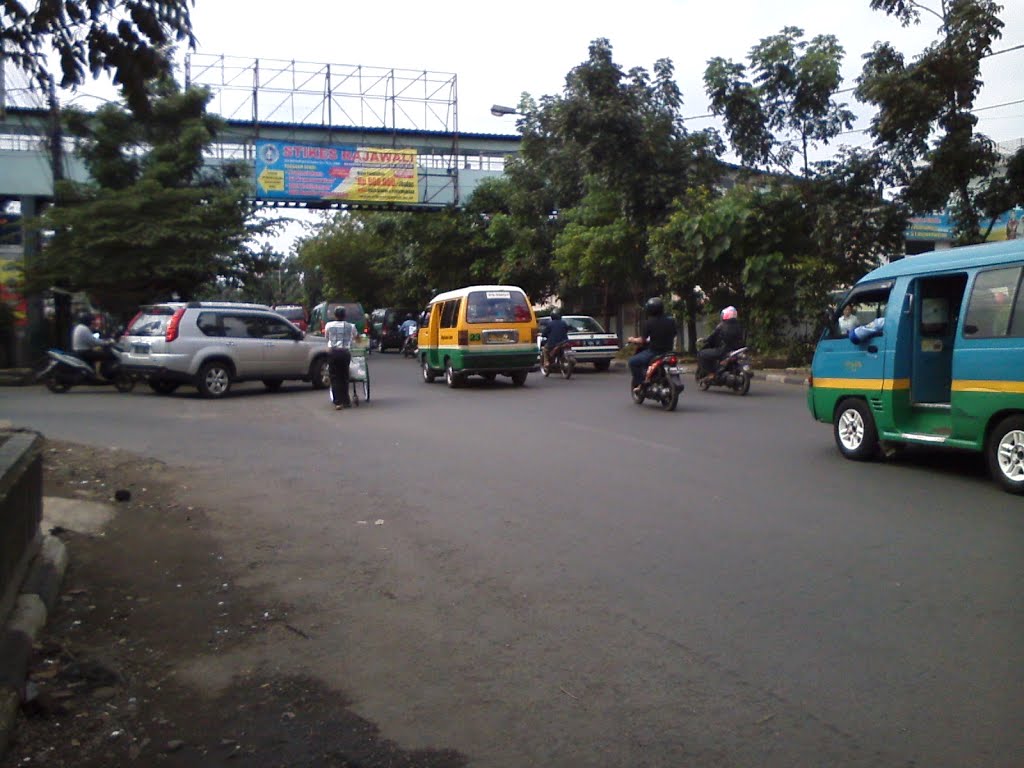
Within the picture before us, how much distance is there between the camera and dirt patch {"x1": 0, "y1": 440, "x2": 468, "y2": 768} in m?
3.93

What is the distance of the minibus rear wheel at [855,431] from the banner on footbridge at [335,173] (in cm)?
2732

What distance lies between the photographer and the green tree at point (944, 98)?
1888 centimetres

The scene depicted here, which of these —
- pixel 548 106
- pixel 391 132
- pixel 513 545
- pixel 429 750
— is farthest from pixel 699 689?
pixel 391 132

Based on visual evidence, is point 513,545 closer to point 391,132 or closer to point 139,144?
point 139,144

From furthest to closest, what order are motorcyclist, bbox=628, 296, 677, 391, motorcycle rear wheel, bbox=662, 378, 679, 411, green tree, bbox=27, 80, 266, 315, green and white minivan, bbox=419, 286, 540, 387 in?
1. green tree, bbox=27, 80, 266, 315
2. green and white minivan, bbox=419, 286, 540, 387
3. motorcyclist, bbox=628, 296, 677, 391
4. motorcycle rear wheel, bbox=662, 378, 679, 411

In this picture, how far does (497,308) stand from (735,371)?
4825mm

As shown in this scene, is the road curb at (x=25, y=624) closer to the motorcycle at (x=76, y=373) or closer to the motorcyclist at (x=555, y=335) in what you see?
the motorcycle at (x=76, y=373)

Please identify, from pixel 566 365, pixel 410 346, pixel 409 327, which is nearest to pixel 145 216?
pixel 566 365

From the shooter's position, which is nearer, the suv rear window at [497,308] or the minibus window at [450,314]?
the suv rear window at [497,308]

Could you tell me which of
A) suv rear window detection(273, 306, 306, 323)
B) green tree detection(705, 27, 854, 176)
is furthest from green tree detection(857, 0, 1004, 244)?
suv rear window detection(273, 306, 306, 323)

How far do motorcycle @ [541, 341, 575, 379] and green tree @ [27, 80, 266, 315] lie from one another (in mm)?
8355

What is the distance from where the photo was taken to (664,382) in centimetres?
1590

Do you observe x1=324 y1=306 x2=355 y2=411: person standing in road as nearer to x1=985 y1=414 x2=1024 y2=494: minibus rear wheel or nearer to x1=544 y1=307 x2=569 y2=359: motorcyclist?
x1=544 y1=307 x2=569 y2=359: motorcyclist

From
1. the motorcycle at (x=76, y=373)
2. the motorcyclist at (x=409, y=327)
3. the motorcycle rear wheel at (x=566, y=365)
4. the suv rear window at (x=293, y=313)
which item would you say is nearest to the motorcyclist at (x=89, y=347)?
the motorcycle at (x=76, y=373)
